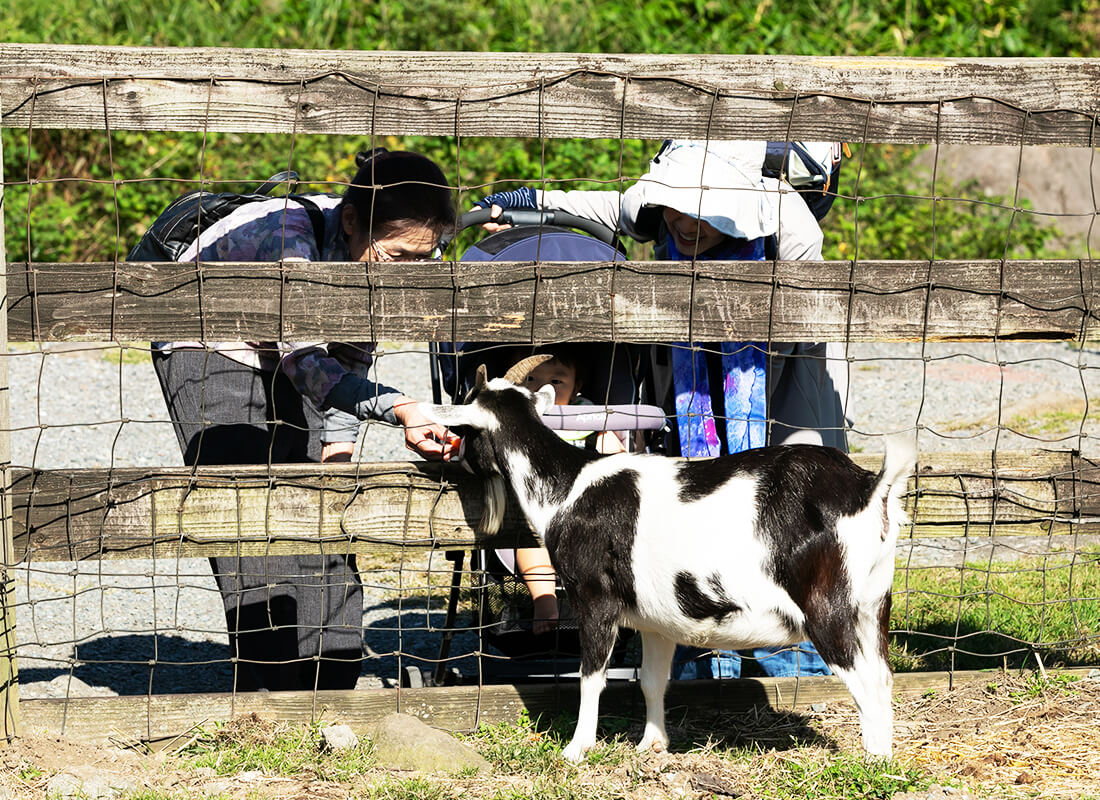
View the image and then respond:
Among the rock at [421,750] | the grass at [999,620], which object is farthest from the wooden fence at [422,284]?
the grass at [999,620]

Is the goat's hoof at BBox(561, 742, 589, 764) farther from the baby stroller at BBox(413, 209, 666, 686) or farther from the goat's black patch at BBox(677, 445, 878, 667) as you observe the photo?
the goat's black patch at BBox(677, 445, 878, 667)

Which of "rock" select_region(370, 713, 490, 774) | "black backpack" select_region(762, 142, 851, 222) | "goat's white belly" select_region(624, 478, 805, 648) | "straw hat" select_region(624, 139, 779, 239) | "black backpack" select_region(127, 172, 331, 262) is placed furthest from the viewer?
"black backpack" select_region(762, 142, 851, 222)

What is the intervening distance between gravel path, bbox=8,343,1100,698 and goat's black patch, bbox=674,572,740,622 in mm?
788

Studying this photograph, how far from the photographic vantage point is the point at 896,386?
9.43m

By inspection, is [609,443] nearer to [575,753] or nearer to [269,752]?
[575,753]

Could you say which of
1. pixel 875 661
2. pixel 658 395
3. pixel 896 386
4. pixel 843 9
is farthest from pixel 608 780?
pixel 843 9

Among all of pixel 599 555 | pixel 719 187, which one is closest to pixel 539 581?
pixel 599 555

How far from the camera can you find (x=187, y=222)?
4.09 metres

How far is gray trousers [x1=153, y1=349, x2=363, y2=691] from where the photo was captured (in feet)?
13.9

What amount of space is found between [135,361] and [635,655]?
664cm

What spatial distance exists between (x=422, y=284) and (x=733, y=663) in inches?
74.5

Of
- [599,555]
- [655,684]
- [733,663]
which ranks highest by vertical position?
[599,555]

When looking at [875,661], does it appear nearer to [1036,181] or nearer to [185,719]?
[185,719]

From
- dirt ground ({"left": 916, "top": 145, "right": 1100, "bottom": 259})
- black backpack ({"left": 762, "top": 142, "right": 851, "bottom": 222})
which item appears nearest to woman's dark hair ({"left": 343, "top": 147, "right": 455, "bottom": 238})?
black backpack ({"left": 762, "top": 142, "right": 851, "bottom": 222})
